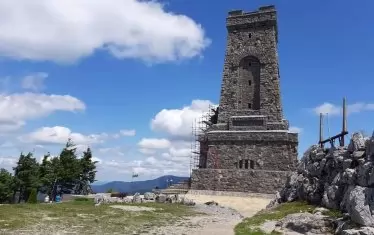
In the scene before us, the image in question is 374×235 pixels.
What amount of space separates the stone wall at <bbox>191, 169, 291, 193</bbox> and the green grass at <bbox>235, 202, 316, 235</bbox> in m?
17.2

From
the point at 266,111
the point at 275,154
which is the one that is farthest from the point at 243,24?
the point at 275,154

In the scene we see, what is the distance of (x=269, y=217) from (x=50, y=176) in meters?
30.6

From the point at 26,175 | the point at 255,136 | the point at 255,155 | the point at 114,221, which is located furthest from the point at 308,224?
the point at 26,175

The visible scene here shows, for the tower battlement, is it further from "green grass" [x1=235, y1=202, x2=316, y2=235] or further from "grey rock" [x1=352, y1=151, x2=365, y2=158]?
"grey rock" [x1=352, y1=151, x2=365, y2=158]

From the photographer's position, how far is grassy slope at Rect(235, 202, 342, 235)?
63.1 feet

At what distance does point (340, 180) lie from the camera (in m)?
21.3

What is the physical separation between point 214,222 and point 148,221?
4.13 m

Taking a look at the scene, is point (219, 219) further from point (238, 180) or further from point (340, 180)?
point (238, 180)

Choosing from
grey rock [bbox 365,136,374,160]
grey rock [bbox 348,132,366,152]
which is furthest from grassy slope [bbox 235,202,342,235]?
grey rock [bbox 348,132,366,152]

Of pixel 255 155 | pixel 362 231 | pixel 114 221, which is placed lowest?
pixel 114 221

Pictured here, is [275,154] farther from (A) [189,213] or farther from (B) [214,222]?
(B) [214,222]

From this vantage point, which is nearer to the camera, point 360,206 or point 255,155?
point 360,206

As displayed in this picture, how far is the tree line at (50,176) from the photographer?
43656mm

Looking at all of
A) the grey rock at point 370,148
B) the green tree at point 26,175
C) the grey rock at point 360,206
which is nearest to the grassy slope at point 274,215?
the grey rock at point 360,206
